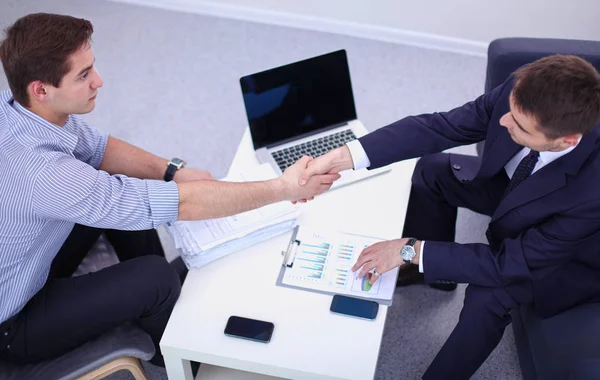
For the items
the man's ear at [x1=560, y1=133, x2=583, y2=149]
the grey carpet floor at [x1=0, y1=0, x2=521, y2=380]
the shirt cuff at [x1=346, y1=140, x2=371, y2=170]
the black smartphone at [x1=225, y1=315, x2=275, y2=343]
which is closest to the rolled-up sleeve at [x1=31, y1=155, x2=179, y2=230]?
the black smartphone at [x1=225, y1=315, x2=275, y2=343]

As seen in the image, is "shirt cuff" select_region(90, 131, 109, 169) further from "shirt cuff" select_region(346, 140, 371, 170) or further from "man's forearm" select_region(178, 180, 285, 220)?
"shirt cuff" select_region(346, 140, 371, 170)

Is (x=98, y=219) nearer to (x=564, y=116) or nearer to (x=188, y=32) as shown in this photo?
(x=564, y=116)

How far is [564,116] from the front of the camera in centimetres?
155

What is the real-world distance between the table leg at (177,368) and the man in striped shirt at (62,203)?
0.16m

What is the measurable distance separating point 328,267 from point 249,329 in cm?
30

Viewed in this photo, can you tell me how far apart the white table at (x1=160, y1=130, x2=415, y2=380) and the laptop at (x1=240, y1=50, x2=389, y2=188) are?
0.32 metres

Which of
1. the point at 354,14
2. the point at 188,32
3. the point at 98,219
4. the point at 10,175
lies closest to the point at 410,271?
the point at 98,219

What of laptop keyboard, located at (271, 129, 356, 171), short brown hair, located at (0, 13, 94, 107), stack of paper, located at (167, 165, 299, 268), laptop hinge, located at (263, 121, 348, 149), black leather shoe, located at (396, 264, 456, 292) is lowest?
black leather shoe, located at (396, 264, 456, 292)

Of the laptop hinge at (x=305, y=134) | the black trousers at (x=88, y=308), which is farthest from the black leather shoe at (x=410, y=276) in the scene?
the black trousers at (x=88, y=308)

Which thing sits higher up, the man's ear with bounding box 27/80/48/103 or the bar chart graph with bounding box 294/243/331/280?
the man's ear with bounding box 27/80/48/103

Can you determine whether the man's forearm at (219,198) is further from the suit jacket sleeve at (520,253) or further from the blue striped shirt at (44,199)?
the suit jacket sleeve at (520,253)

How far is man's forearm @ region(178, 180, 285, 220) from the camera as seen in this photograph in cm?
177

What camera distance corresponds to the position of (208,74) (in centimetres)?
340

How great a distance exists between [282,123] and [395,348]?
2.95 ft
